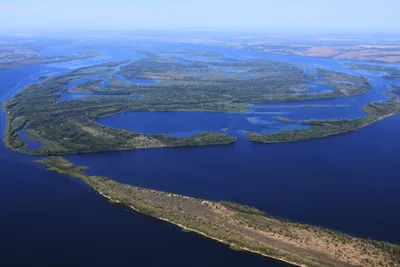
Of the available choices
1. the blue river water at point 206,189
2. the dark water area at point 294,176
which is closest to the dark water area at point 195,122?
the blue river water at point 206,189

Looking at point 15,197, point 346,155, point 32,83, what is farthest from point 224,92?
point 15,197

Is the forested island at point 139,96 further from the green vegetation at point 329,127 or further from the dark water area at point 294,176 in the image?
the green vegetation at point 329,127

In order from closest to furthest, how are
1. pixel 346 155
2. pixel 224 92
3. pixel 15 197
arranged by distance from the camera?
pixel 15 197, pixel 346 155, pixel 224 92

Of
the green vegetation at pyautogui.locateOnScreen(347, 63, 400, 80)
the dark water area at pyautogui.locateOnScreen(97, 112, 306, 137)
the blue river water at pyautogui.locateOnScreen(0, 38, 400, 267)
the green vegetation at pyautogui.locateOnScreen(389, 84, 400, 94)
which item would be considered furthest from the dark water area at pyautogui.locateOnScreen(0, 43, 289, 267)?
the green vegetation at pyautogui.locateOnScreen(347, 63, 400, 80)

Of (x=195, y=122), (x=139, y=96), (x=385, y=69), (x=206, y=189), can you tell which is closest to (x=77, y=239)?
(x=206, y=189)

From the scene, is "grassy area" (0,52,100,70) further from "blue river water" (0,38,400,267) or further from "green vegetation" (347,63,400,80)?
"green vegetation" (347,63,400,80)

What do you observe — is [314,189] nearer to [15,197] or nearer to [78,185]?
[78,185]
